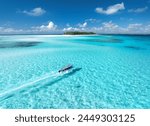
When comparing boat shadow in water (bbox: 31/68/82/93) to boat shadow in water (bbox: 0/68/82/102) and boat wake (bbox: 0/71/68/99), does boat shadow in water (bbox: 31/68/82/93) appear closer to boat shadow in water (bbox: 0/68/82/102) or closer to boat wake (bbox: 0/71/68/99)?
boat shadow in water (bbox: 0/68/82/102)

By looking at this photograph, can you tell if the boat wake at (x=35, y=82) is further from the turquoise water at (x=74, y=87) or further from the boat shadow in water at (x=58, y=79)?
the boat shadow in water at (x=58, y=79)

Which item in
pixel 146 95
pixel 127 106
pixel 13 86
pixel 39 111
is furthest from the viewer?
pixel 13 86

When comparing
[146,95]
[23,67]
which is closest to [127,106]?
[146,95]

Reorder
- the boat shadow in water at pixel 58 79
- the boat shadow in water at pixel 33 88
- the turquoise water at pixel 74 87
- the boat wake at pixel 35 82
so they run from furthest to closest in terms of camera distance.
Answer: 1. the boat shadow in water at pixel 58 79
2. the boat wake at pixel 35 82
3. the boat shadow in water at pixel 33 88
4. the turquoise water at pixel 74 87

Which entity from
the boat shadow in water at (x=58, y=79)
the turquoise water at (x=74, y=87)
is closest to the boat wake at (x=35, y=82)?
the turquoise water at (x=74, y=87)

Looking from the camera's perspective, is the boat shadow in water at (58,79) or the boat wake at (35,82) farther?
the boat shadow in water at (58,79)

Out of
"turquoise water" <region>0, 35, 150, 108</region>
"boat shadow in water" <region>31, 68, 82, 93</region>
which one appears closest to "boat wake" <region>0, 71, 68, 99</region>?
"turquoise water" <region>0, 35, 150, 108</region>

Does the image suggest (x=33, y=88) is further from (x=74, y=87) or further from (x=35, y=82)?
(x=74, y=87)

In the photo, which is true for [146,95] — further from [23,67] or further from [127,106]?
[23,67]

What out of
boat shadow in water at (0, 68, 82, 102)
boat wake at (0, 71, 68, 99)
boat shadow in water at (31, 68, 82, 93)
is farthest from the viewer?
boat shadow in water at (31, 68, 82, 93)

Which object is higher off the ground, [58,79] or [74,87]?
[58,79]

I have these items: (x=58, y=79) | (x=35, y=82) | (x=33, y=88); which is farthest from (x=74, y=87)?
(x=35, y=82)
